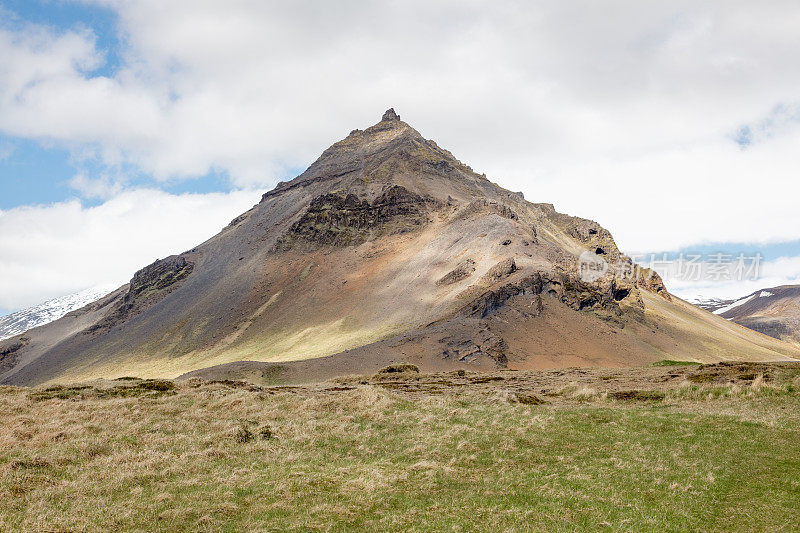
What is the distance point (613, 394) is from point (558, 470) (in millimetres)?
20629

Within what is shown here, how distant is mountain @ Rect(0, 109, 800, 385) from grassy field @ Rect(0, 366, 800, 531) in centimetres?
3981

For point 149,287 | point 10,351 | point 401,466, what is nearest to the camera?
point 401,466

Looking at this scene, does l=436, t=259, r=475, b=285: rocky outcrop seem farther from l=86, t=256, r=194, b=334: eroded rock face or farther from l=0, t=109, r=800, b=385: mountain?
l=86, t=256, r=194, b=334: eroded rock face

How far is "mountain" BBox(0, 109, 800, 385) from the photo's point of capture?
78562 millimetres

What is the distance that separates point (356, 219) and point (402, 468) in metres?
141

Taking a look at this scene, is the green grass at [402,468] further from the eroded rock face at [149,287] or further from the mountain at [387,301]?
the eroded rock face at [149,287]

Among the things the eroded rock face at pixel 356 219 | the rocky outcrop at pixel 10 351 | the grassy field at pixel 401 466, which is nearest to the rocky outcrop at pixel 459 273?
the eroded rock face at pixel 356 219

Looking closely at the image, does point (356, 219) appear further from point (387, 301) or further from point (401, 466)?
point (401, 466)

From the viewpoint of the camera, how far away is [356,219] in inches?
6240

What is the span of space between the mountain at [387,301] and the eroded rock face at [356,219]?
0.48 m

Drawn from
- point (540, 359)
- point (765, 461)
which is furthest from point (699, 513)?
point (540, 359)

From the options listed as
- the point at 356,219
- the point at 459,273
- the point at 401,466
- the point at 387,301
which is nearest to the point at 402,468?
the point at 401,466

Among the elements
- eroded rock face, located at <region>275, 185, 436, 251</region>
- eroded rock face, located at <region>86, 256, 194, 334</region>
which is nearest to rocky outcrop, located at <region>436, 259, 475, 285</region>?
eroded rock face, located at <region>275, 185, 436, 251</region>

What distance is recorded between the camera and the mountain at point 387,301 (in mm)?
78562
